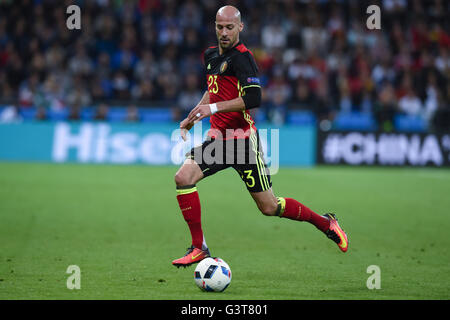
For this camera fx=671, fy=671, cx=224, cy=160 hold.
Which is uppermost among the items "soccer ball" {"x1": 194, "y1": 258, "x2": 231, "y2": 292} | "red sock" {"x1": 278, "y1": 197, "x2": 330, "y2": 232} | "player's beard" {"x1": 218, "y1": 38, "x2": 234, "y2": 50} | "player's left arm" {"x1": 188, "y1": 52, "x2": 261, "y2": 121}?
"player's beard" {"x1": 218, "y1": 38, "x2": 234, "y2": 50}

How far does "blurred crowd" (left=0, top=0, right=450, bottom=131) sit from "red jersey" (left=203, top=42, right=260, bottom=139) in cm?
1300

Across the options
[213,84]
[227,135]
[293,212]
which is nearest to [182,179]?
[227,135]

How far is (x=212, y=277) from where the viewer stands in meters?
5.50

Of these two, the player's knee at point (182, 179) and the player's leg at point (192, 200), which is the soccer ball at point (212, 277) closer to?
the player's leg at point (192, 200)

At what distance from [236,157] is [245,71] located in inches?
32.5

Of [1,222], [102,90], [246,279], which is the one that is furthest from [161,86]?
[246,279]

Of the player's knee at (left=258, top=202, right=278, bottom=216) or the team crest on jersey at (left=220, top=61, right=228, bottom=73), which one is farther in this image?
the player's knee at (left=258, top=202, right=278, bottom=216)

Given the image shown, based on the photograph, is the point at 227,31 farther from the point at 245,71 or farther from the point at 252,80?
the point at 252,80

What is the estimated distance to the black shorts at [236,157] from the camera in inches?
251

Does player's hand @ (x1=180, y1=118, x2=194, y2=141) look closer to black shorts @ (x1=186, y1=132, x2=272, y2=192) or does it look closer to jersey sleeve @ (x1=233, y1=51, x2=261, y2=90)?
black shorts @ (x1=186, y1=132, x2=272, y2=192)

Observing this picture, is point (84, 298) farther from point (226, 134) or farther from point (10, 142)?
point (10, 142)

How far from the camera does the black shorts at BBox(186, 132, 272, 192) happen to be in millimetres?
6371

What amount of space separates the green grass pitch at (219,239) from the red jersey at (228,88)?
1.37 m

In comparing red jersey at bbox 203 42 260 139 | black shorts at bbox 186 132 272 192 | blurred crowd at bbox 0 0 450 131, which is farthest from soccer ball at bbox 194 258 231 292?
blurred crowd at bbox 0 0 450 131
